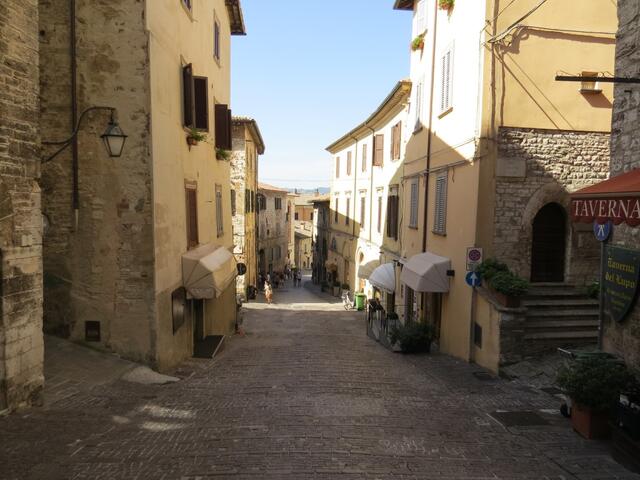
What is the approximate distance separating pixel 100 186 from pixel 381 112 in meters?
17.1

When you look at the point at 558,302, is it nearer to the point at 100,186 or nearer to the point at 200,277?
the point at 200,277

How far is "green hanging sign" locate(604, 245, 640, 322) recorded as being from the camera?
7227mm

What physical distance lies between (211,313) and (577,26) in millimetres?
12765

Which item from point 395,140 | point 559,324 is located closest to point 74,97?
point 559,324

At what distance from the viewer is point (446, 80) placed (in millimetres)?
14242

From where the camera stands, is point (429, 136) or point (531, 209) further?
point (429, 136)

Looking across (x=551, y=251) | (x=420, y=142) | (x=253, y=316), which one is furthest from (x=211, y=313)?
(x=551, y=251)

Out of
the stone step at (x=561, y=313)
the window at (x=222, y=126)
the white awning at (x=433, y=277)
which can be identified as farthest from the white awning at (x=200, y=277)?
the stone step at (x=561, y=313)

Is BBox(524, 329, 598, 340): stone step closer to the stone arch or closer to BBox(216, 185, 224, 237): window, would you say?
the stone arch

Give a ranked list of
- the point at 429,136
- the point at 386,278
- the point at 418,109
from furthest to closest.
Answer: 1. the point at 386,278
2. the point at 418,109
3. the point at 429,136

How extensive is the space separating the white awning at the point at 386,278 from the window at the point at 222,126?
782 centimetres

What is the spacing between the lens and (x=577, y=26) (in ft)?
38.8

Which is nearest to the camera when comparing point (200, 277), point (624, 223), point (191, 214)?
point (624, 223)

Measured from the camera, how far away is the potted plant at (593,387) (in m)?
6.26
